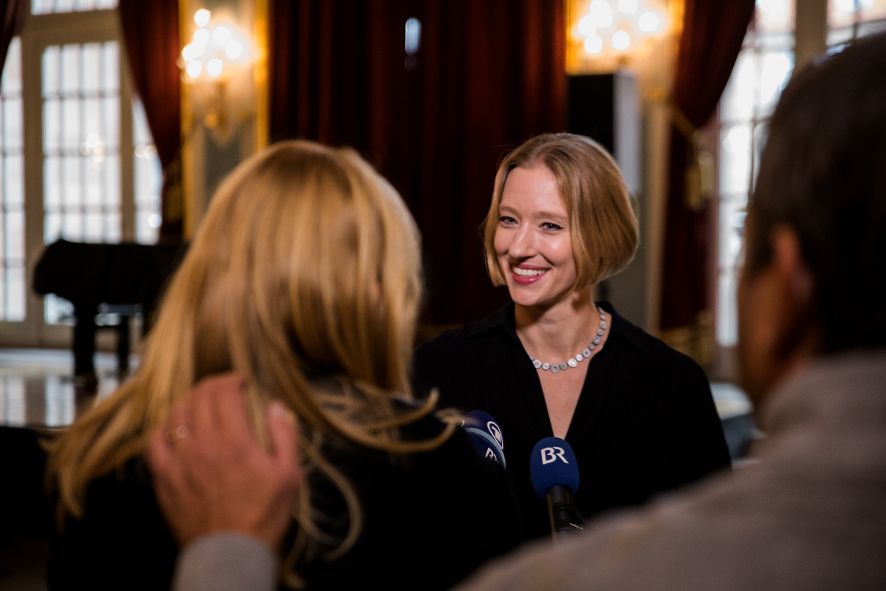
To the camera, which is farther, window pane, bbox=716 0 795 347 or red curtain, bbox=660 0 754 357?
window pane, bbox=716 0 795 347

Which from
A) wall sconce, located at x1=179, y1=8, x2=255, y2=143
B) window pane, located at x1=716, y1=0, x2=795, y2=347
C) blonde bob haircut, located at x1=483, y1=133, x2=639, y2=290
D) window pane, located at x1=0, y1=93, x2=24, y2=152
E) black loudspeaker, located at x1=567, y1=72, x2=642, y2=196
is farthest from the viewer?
window pane, located at x1=0, y1=93, x2=24, y2=152

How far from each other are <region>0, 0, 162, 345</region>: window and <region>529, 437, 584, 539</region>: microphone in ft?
25.6

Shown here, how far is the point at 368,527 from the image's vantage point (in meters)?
1.19

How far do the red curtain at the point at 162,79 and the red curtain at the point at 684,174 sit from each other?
4111 mm

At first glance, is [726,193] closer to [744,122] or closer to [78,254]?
[744,122]

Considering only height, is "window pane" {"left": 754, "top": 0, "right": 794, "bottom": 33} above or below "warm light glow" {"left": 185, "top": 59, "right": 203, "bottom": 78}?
above

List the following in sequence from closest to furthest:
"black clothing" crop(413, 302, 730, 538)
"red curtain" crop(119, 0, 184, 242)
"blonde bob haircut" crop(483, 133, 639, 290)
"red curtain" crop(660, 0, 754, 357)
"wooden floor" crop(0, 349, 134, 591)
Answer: "black clothing" crop(413, 302, 730, 538) < "blonde bob haircut" crop(483, 133, 639, 290) < "wooden floor" crop(0, 349, 134, 591) < "red curtain" crop(660, 0, 754, 357) < "red curtain" crop(119, 0, 184, 242)

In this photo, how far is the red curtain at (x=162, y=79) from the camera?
8586 mm

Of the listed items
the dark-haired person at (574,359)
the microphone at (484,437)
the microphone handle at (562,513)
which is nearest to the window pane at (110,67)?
the dark-haired person at (574,359)

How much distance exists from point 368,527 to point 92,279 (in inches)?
247

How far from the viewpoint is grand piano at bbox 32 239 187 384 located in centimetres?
701

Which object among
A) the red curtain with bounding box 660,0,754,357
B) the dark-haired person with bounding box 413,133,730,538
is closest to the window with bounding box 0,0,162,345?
the red curtain with bounding box 660,0,754,357

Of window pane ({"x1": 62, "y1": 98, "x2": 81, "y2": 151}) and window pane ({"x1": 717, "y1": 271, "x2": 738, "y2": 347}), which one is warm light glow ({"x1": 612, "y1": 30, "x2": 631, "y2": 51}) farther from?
window pane ({"x1": 62, "y1": 98, "x2": 81, "y2": 151})

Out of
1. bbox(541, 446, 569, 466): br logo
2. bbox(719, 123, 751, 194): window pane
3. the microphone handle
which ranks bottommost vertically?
the microphone handle
